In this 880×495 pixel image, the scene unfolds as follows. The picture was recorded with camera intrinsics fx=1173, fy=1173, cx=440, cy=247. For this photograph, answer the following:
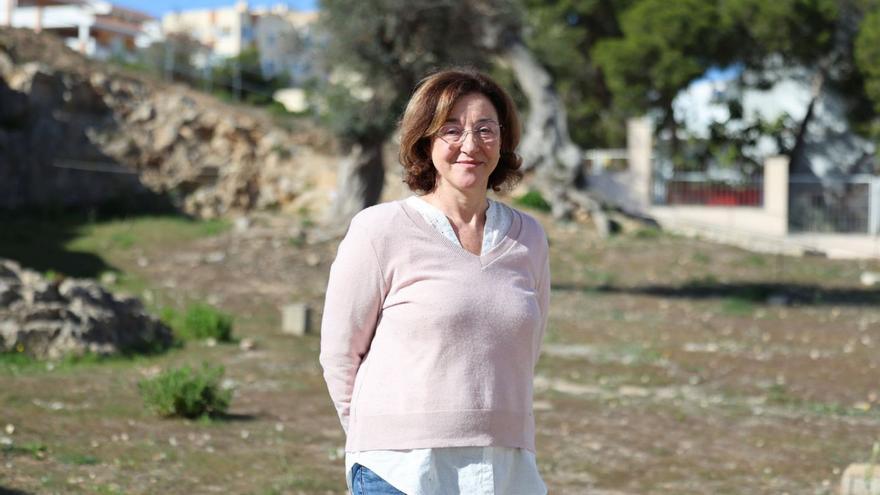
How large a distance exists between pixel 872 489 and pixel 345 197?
17.2m

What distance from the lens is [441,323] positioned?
283 centimetres

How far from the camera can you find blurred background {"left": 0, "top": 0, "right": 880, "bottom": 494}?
8.05m

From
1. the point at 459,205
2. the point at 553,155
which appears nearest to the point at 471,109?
the point at 459,205

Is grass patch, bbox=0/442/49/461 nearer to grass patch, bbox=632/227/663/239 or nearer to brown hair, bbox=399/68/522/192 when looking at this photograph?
brown hair, bbox=399/68/522/192

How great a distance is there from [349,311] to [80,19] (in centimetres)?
6570

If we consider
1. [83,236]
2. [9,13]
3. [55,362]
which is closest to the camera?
[55,362]

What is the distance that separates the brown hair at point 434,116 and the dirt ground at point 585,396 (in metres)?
3.81

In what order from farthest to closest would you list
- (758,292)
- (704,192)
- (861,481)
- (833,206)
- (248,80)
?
(248,80) → (833,206) → (704,192) → (758,292) → (861,481)

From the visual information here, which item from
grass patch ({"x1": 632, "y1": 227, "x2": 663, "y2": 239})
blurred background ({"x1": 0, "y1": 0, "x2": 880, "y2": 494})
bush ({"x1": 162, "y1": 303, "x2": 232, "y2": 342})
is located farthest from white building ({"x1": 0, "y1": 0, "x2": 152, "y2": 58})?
bush ({"x1": 162, "y1": 303, "x2": 232, "y2": 342})

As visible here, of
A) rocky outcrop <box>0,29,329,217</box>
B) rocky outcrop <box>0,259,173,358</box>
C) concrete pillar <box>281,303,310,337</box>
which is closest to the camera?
rocky outcrop <box>0,259,173,358</box>

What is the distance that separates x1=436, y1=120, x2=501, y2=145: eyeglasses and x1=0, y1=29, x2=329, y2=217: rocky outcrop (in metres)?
22.8

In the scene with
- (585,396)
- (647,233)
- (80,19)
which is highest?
(80,19)

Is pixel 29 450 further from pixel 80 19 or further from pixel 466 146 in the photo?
pixel 80 19

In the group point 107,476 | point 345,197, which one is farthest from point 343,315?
point 345,197
